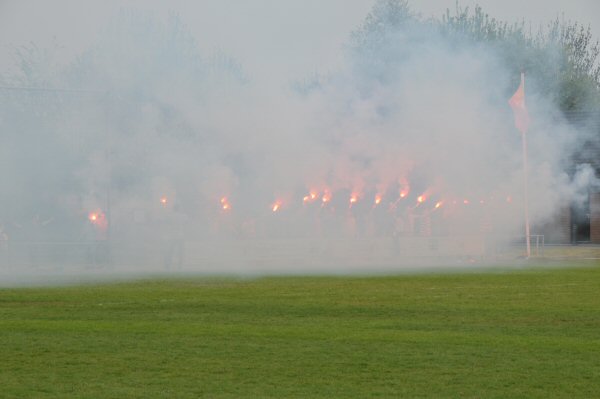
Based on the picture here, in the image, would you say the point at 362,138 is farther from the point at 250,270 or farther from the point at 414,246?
the point at 250,270

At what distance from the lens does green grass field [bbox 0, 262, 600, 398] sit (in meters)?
11.9

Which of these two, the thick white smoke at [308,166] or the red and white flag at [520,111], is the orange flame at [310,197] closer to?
the thick white smoke at [308,166]

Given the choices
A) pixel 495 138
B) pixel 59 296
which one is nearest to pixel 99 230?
pixel 495 138

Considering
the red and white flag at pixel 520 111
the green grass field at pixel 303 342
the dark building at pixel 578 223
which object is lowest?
the green grass field at pixel 303 342

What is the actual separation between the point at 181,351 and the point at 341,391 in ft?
11.1

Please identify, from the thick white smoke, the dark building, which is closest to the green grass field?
the thick white smoke

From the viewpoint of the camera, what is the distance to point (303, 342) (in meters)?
15.1

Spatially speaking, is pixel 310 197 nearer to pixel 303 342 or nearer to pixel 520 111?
pixel 520 111

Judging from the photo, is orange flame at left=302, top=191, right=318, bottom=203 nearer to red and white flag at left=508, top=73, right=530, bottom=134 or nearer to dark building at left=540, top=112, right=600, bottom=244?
red and white flag at left=508, top=73, right=530, bottom=134

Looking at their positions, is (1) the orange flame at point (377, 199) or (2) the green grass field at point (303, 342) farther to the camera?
(1) the orange flame at point (377, 199)

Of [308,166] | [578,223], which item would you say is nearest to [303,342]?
[308,166]

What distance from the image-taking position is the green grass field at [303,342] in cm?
1187

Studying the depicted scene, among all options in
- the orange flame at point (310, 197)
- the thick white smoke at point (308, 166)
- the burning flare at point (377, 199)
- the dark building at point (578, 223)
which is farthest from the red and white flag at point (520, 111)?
the dark building at point (578, 223)

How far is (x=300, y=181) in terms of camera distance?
3956cm
